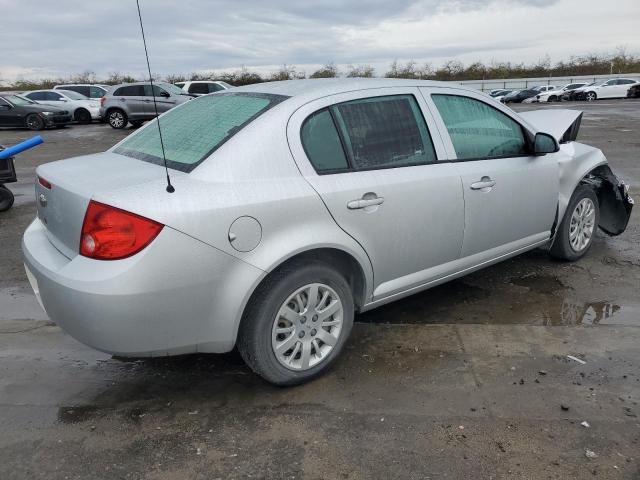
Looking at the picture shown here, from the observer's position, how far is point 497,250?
13.2 feet

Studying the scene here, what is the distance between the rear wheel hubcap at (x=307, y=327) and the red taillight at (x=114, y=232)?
0.78m

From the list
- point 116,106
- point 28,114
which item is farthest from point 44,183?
point 28,114

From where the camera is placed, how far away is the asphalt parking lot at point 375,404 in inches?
95.0

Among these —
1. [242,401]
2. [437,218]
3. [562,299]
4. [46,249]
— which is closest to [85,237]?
[46,249]

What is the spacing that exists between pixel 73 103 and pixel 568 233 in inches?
931

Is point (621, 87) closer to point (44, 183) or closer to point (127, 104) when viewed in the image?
point (127, 104)

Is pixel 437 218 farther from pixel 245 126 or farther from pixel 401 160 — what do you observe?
pixel 245 126

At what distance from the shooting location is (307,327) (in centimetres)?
297

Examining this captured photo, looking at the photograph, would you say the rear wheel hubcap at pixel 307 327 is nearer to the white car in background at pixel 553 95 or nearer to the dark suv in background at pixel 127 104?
the dark suv in background at pixel 127 104

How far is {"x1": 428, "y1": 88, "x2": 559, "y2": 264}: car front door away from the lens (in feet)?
11.9

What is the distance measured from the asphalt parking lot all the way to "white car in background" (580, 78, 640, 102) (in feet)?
128

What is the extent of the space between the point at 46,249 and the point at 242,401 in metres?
1.30

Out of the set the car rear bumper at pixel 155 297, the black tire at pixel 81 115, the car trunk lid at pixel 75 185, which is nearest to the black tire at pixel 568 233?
the car rear bumper at pixel 155 297

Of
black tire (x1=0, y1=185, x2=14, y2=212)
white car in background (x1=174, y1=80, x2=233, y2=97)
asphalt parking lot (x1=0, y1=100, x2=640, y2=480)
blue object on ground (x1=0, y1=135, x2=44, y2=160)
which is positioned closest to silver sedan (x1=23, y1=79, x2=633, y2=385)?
asphalt parking lot (x1=0, y1=100, x2=640, y2=480)
